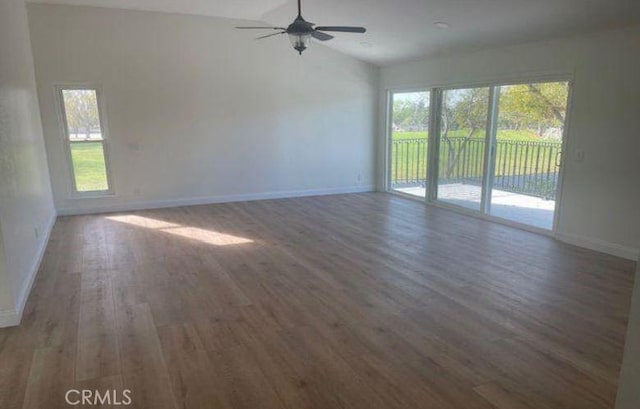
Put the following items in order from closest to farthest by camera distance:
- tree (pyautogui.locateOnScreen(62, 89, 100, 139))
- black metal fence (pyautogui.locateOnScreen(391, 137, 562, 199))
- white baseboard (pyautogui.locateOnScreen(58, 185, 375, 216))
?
black metal fence (pyautogui.locateOnScreen(391, 137, 562, 199)), tree (pyautogui.locateOnScreen(62, 89, 100, 139)), white baseboard (pyautogui.locateOnScreen(58, 185, 375, 216))

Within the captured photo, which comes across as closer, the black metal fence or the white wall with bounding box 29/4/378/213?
the black metal fence

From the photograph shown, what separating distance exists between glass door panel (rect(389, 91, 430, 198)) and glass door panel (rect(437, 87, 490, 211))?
1.45ft

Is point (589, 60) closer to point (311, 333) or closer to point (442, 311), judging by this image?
point (442, 311)

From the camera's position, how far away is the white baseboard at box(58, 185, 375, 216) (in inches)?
271

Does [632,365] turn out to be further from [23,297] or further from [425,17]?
[425,17]

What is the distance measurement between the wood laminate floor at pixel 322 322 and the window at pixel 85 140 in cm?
153

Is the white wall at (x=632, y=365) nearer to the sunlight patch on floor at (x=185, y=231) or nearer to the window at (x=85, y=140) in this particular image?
the sunlight patch on floor at (x=185, y=231)

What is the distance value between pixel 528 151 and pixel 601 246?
1.60 meters

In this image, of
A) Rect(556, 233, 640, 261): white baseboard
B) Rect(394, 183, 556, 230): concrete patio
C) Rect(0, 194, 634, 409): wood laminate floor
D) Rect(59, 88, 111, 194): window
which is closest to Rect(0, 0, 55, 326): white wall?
Rect(0, 194, 634, 409): wood laminate floor

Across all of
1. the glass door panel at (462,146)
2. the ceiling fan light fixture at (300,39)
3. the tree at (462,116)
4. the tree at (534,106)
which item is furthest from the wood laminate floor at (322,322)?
the ceiling fan light fixture at (300,39)

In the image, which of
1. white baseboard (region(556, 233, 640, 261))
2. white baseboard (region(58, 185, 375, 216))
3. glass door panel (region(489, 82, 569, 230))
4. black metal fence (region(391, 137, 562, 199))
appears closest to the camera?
white baseboard (region(556, 233, 640, 261))

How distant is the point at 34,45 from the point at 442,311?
21.6 feet

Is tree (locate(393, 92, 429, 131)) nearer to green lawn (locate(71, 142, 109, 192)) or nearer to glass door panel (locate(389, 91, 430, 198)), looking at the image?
glass door panel (locate(389, 91, 430, 198))

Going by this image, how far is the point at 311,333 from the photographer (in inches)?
121
